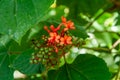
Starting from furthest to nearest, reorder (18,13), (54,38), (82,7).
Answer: (82,7) < (54,38) < (18,13)

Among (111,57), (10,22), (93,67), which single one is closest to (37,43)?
(93,67)

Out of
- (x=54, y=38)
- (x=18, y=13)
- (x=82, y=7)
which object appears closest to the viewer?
(x=18, y=13)

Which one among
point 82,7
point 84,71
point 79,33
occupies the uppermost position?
point 82,7

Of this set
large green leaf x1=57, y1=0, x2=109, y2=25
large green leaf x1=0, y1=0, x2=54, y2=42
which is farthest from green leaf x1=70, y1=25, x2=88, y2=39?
large green leaf x1=57, y1=0, x2=109, y2=25

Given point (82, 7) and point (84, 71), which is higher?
point (82, 7)

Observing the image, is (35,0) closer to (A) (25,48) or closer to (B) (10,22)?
(B) (10,22)

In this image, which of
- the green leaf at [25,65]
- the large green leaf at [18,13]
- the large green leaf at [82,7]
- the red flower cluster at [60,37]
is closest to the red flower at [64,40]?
the red flower cluster at [60,37]

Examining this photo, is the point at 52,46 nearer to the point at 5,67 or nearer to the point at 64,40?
the point at 64,40

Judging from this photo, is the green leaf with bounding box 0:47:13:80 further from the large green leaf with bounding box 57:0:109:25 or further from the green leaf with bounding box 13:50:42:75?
the large green leaf with bounding box 57:0:109:25

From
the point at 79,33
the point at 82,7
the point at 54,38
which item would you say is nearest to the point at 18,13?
the point at 54,38
